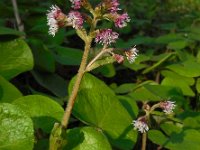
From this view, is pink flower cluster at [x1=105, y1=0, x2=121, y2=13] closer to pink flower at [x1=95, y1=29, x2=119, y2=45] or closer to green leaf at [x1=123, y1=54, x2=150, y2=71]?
pink flower at [x1=95, y1=29, x2=119, y2=45]

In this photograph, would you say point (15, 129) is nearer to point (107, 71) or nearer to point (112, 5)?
point (112, 5)

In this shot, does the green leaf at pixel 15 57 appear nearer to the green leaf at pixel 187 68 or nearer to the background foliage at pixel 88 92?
the background foliage at pixel 88 92

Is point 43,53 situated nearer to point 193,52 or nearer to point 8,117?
point 8,117

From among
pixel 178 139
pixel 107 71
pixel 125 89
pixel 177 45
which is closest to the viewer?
pixel 178 139

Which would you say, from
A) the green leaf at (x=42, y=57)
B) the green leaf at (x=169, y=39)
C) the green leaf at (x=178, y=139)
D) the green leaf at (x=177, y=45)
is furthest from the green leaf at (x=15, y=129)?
the green leaf at (x=169, y=39)

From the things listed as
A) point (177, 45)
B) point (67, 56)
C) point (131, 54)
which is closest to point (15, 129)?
point (131, 54)

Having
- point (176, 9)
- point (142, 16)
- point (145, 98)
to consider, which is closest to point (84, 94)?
point (145, 98)
